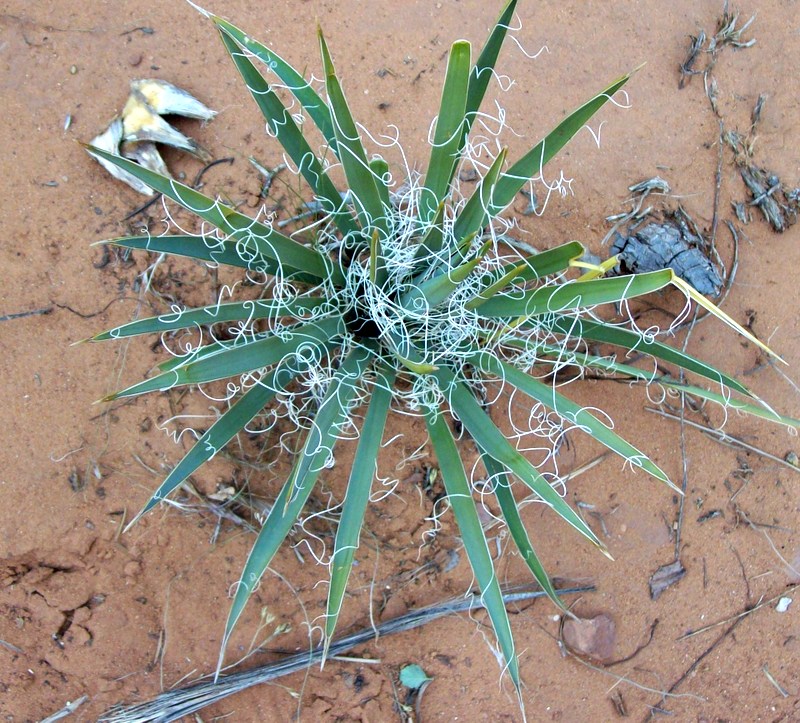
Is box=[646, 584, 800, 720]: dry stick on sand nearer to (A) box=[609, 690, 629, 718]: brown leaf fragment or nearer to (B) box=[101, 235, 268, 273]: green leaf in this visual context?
(A) box=[609, 690, 629, 718]: brown leaf fragment

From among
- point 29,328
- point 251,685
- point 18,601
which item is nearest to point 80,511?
point 18,601

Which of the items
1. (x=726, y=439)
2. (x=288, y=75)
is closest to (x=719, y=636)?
(x=726, y=439)

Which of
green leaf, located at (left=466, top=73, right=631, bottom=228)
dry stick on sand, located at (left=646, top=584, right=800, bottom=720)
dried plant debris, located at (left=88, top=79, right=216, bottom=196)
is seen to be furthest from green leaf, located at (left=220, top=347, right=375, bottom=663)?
dry stick on sand, located at (left=646, top=584, right=800, bottom=720)

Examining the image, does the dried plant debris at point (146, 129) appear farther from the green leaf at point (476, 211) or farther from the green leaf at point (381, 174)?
the green leaf at point (476, 211)

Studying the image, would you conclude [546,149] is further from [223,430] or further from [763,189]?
[763,189]

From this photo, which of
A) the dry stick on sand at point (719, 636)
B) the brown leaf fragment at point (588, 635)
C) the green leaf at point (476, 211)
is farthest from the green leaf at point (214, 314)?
the dry stick on sand at point (719, 636)

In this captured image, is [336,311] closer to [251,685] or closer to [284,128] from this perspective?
[284,128]
